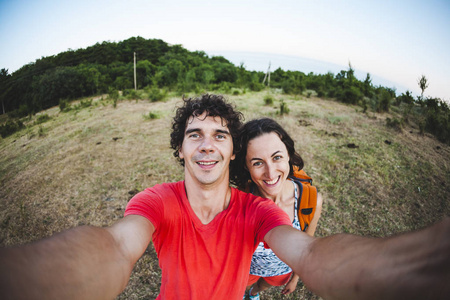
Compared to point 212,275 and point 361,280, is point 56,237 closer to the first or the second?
point 212,275

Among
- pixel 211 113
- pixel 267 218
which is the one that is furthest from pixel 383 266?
pixel 211 113

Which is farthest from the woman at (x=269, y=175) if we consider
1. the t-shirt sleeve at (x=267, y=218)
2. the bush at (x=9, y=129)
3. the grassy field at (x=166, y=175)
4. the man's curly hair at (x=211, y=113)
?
the bush at (x=9, y=129)

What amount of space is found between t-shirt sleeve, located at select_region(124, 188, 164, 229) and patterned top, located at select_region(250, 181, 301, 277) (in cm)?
95

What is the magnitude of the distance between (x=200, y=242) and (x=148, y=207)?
43 centimetres

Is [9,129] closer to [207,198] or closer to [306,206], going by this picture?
[207,198]

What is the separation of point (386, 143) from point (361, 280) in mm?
6285

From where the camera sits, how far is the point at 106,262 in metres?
0.78

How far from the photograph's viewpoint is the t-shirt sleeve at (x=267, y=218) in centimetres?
124

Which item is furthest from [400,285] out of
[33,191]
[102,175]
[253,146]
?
[33,191]

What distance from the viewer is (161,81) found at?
20375mm

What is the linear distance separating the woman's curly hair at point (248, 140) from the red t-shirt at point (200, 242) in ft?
2.36

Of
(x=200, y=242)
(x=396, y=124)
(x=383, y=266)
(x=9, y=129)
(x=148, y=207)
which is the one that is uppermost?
(x=396, y=124)

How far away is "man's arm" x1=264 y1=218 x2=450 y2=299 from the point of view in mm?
454

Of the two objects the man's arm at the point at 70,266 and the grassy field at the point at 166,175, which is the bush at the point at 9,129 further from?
the man's arm at the point at 70,266
